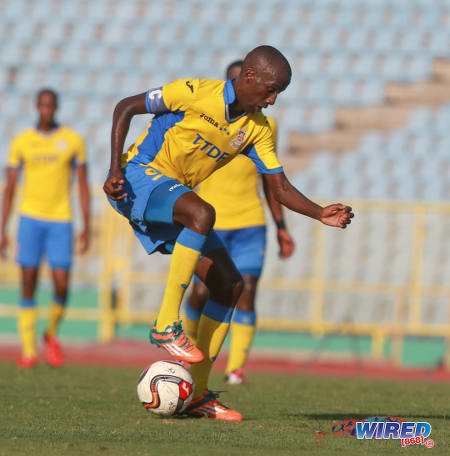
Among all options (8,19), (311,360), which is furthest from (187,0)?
(311,360)

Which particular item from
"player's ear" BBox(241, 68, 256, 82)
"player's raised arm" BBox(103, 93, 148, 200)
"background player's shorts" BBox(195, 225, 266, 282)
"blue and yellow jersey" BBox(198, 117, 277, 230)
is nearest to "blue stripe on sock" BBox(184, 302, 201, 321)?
"background player's shorts" BBox(195, 225, 266, 282)

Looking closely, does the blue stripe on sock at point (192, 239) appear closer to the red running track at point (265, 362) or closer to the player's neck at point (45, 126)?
the player's neck at point (45, 126)

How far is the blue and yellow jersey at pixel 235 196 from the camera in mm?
8133

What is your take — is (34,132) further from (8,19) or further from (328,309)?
(8,19)

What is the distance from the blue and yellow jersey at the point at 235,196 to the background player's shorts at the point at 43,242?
2021mm

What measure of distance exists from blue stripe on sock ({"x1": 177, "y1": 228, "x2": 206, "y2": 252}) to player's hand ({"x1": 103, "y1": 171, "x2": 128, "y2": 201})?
1.30 ft

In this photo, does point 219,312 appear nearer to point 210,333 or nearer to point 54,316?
point 210,333

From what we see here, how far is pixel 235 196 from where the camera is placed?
819 cm

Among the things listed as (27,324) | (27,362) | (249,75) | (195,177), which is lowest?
(27,362)

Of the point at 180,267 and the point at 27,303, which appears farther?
the point at 27,303

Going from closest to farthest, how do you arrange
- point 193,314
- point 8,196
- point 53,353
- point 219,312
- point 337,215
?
1. point 337,215
2. point 219,312
3. point 193,314
4. point 53,353
5. point 8,196

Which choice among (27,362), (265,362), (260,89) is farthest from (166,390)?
(265,362)

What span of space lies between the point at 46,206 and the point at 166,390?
4722mm

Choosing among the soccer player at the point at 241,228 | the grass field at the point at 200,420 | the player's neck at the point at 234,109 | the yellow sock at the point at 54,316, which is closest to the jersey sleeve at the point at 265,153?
the player's neck at the point at 234,109
